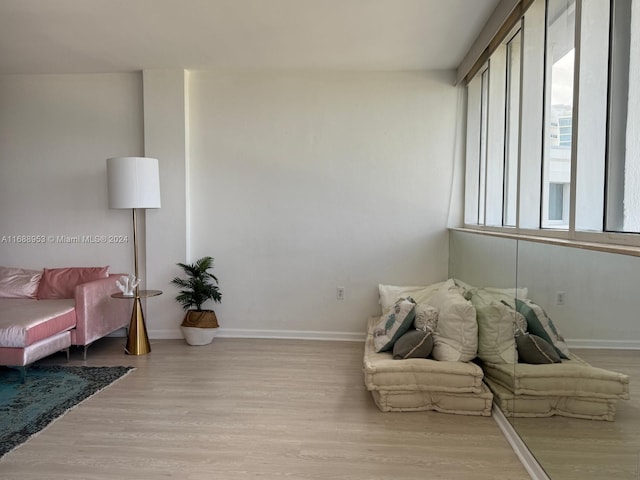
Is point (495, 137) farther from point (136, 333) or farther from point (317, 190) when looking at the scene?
point (136, 333)

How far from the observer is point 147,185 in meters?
3.85

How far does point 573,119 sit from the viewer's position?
2037mm

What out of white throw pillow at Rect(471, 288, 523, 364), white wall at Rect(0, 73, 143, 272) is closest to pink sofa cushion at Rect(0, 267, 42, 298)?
white wall at Rect(0, 73, 143, 272)

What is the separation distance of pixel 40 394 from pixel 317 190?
2.69 metres

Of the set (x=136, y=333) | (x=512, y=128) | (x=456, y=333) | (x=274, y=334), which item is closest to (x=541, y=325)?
(x=456, y=333)

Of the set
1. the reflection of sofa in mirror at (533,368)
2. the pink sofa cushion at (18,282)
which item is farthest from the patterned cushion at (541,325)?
the pink sofa cushion at (18,282)

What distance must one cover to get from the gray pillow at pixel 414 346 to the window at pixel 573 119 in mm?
914

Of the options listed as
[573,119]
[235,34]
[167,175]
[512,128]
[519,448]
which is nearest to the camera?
[573,119]

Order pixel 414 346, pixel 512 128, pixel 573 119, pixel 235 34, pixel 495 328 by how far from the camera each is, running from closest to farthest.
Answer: pixel 573 119 → pixel 495 328 → pixel 414 346 → pixel 512 128 → pixel 235 34

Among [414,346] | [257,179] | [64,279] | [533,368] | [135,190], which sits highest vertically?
[257,179]

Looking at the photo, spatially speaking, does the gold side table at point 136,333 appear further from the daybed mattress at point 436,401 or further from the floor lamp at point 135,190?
the daybed mattress at point 436,401

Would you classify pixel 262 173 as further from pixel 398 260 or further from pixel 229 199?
pixel 398 260

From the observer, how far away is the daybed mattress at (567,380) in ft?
4.84

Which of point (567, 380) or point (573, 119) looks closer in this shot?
point (567, 380)
